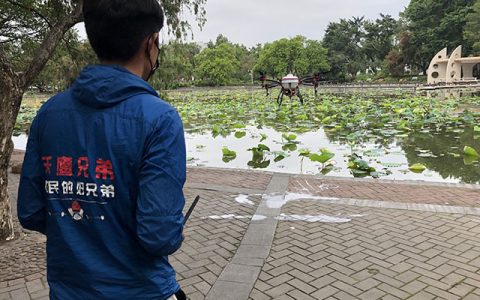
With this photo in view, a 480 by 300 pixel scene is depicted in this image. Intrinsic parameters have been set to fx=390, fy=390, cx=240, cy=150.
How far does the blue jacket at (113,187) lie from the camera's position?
113 centimetres

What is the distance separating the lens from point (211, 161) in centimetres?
880

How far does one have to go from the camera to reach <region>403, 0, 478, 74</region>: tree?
39.5 metres

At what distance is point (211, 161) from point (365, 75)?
51.9 meters

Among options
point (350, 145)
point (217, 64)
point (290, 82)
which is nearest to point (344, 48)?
point (217, 64)

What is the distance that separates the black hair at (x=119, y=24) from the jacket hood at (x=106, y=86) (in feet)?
0.23

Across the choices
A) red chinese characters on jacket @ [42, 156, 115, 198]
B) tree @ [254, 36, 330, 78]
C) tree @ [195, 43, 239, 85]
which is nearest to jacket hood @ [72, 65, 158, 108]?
red chinese characters on jacket @ [42, 156, 115, 198]

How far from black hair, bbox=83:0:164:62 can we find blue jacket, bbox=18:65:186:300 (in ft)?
0.25

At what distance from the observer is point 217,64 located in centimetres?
5397

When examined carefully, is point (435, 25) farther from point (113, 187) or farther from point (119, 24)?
point (113, 187)

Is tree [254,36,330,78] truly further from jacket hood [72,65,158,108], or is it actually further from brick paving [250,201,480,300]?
jacket hood [72,65,158,108]

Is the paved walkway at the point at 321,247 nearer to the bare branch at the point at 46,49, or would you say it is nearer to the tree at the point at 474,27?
the bare branch at the point at 46,49

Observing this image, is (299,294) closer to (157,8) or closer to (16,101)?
(157,8)

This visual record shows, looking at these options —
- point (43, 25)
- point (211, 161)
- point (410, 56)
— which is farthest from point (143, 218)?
point (410, 56)

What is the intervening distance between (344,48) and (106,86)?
2262 inches
